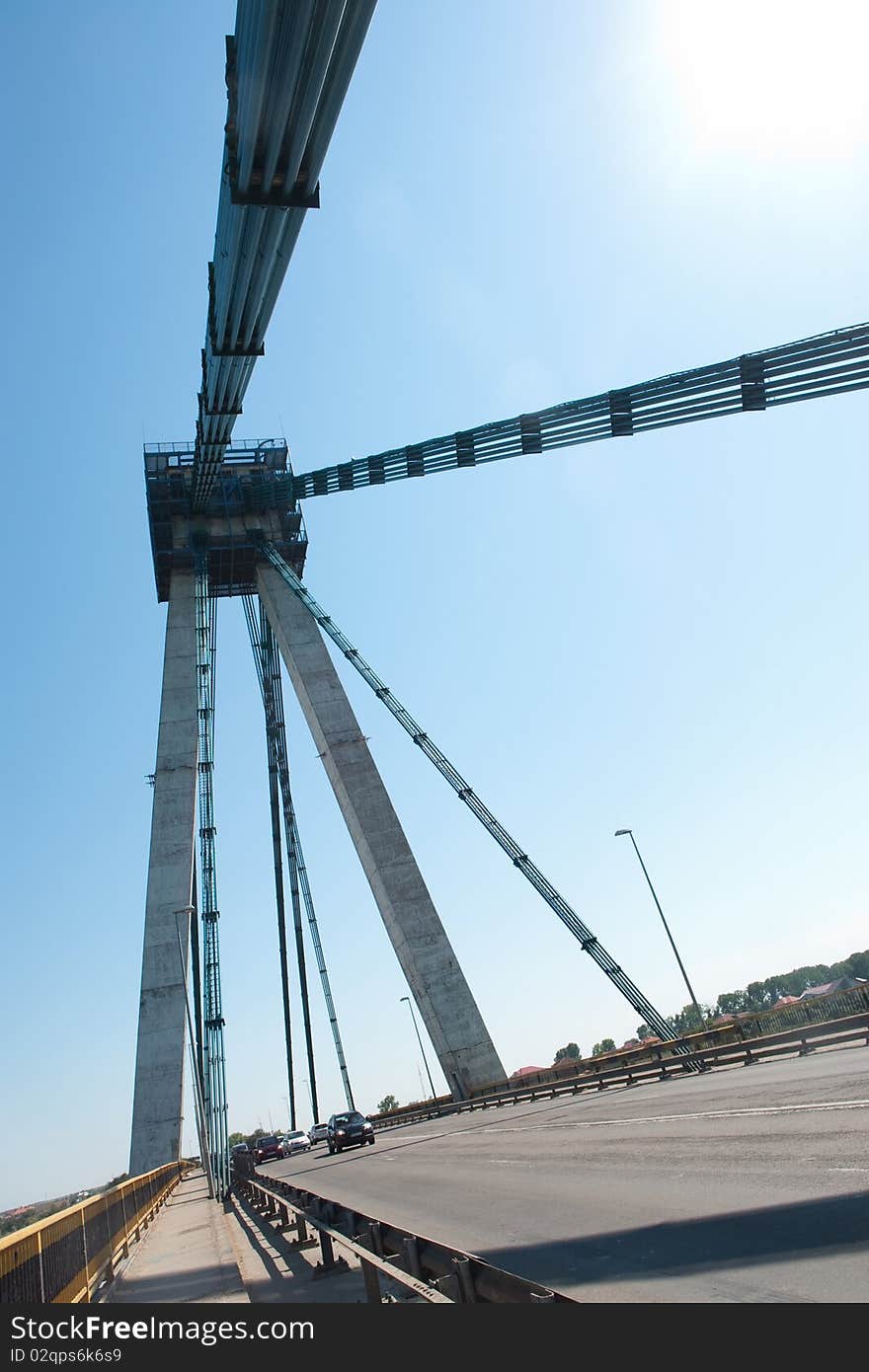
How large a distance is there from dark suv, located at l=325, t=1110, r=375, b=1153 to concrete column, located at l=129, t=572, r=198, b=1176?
6.45m

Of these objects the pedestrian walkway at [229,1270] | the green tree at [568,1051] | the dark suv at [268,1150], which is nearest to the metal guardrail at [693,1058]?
the pedestrian walkway at [229,1270]

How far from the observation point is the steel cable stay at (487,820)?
34.1 meters

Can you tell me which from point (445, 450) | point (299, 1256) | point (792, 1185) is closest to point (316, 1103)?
point (445, 450)

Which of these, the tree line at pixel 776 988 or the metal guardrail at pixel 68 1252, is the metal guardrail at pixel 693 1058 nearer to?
the metal guardrail at pixel 68 1252

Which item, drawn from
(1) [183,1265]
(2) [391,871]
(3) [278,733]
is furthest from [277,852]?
(1) [183,1265]

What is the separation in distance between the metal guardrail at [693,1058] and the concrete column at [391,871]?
2118 mm

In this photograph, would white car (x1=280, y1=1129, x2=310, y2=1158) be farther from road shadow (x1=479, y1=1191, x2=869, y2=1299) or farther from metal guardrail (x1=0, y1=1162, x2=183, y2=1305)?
road shadow (x1=479, y1=1191, x2=869, y2=1299)

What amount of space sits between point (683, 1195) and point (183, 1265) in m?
8.36

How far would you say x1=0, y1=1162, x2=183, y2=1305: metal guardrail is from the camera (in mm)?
7082

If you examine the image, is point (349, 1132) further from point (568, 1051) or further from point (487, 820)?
point (568, 1051)

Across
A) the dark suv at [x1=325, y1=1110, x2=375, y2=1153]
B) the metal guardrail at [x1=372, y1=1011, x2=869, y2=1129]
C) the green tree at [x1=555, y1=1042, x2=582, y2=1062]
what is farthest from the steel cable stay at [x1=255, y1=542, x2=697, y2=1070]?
the green tree at [x1=555, y1=1042, x2=582, y2=1062]

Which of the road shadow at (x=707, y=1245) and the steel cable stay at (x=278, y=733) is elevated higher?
the steel cable stay at (x=278, y=733)

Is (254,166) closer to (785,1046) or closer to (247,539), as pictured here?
(785,1046)

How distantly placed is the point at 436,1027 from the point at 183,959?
10.7 m
